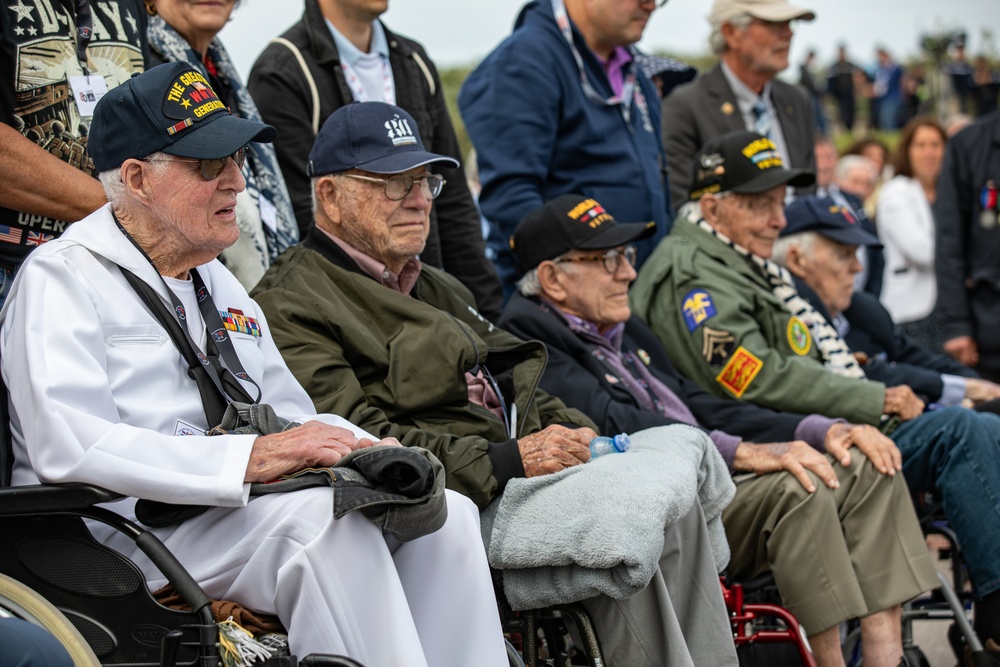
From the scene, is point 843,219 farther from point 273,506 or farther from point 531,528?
point 273,506

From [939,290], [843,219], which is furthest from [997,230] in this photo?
[843,219]

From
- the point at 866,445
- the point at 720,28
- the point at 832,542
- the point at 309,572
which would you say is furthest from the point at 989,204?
the point at 309,572

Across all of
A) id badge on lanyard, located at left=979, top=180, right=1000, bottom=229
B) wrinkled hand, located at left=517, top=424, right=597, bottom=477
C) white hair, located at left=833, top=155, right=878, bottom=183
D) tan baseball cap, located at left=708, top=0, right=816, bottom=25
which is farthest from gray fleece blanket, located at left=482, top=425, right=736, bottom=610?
white hair, located at left=833, top=155, right=878, bottom=183

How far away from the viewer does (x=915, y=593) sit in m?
4.37

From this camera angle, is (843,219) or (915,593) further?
(843,219)

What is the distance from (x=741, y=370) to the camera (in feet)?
16.2

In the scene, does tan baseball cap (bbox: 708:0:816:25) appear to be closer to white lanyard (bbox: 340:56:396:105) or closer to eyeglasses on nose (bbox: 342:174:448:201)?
white lanyard (bbox: 340:56:396:105)

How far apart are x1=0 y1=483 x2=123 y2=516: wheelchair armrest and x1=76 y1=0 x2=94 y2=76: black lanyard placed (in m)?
1.43

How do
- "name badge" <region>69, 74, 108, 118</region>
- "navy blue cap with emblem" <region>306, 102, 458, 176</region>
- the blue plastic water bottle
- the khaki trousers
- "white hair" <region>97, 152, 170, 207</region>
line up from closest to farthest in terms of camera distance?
1. "white hair" <region>97, 152, 170, 207</region>
2. "name badge" <region>69, 74, 108, 118</region>
3. the blue plastic water bottle
4. "navy blue cap with emblem" <region>306, 102, 458, 176</region>
5. the khaki trousers

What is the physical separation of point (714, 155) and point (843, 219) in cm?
69

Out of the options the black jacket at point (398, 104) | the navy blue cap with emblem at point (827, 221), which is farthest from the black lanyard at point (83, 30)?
the navy blue cap with emblem at point (827, 221)

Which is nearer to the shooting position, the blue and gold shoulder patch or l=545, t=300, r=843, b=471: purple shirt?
l=545, t=300, r=843, b=471: purple shirt

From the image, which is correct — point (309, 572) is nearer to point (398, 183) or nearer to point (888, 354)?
point (398, 183)

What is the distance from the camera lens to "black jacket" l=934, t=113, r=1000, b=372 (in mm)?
7473
